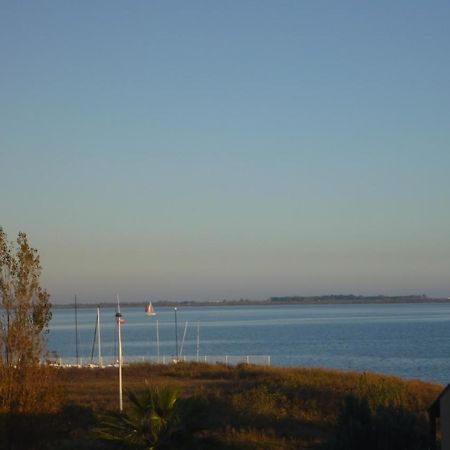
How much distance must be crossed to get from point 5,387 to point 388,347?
79872 mm

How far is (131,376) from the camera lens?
48594 mm

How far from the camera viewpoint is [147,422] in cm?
1947

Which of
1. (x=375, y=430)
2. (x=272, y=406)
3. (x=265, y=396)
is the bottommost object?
(x=272, y=406)

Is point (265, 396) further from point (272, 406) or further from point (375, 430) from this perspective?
point (375, 430)

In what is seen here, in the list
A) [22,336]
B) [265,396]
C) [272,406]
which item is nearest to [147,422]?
[22,336]

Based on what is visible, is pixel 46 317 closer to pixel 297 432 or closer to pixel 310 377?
pixel 297 432

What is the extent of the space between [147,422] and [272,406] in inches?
569

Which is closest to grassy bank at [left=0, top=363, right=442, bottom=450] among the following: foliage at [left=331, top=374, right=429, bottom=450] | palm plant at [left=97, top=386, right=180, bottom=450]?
foliage at [left=331, top=374, right=429, bottom=450]

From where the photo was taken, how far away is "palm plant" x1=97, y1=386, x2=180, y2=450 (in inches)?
760

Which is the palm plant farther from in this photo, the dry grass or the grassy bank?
the dry grass

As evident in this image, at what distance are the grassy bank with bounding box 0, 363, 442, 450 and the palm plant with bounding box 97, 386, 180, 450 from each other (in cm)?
56

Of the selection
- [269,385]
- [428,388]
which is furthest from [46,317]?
[428,388]

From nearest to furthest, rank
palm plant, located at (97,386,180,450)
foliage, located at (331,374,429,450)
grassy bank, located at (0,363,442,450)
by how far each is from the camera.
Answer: palm plant, located at (97,386,180,450), foliage, located at (331,374,429,450), grassy bank, located at (0,363,442,450)

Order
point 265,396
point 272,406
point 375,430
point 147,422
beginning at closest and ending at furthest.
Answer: point 147,422 < point 375,430 < point 272,406 < point 265,396
